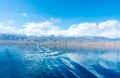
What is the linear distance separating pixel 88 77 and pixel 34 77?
942cm

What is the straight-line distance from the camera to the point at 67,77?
3162 centimetres

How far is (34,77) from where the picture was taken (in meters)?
31.1

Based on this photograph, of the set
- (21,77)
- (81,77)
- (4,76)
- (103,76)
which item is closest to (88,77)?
(81,77)

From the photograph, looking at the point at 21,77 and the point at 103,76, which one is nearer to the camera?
the point at 21,77

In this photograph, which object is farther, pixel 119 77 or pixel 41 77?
pixel 119 77

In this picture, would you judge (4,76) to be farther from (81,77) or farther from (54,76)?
(81,77)

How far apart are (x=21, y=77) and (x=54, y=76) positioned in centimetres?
576

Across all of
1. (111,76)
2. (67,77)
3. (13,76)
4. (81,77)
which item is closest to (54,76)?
(67,77)

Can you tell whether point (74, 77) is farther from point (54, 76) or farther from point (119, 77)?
point (119, 77)

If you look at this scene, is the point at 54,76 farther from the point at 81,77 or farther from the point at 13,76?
the point at 13,76

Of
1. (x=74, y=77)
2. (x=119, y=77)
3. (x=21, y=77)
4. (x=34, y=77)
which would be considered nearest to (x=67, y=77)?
(x=74, y=77)

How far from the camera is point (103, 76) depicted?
1315 inches

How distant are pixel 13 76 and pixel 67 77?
9.52m

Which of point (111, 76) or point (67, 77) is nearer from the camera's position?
point (67, 77)
